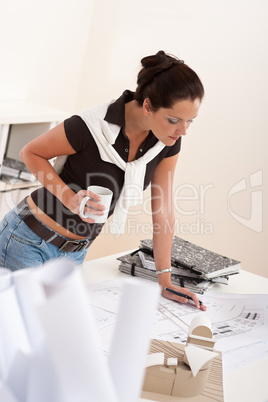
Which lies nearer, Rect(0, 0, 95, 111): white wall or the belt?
the belt

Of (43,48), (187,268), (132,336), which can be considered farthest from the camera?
(43,48)

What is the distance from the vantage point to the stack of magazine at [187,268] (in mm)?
2098

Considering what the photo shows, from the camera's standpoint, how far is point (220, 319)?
6.05 ft

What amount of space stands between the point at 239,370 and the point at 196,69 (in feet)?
8.93

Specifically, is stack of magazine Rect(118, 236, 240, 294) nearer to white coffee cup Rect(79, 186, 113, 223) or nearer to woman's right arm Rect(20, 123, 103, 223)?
woman's right arm Rect(20, 123, 103, 223)

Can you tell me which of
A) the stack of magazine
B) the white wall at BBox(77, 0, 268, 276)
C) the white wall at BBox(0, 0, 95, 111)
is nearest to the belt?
the stack of magazine

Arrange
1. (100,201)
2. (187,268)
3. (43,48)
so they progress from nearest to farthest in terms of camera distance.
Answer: (100,201) < (187,268) < (43,48)

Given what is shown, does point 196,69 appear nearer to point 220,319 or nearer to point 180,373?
point 220,319

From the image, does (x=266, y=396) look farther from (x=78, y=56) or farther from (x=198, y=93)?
(x=78, y=56)

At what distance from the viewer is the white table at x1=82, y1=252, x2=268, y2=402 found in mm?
1381

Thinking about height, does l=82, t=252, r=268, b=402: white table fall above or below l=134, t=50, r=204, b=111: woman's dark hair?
below

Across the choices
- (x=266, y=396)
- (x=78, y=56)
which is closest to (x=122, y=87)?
(x=78, y=56)

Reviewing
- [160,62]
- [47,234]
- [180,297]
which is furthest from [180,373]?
[160,62]

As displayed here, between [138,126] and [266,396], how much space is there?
1.10m
